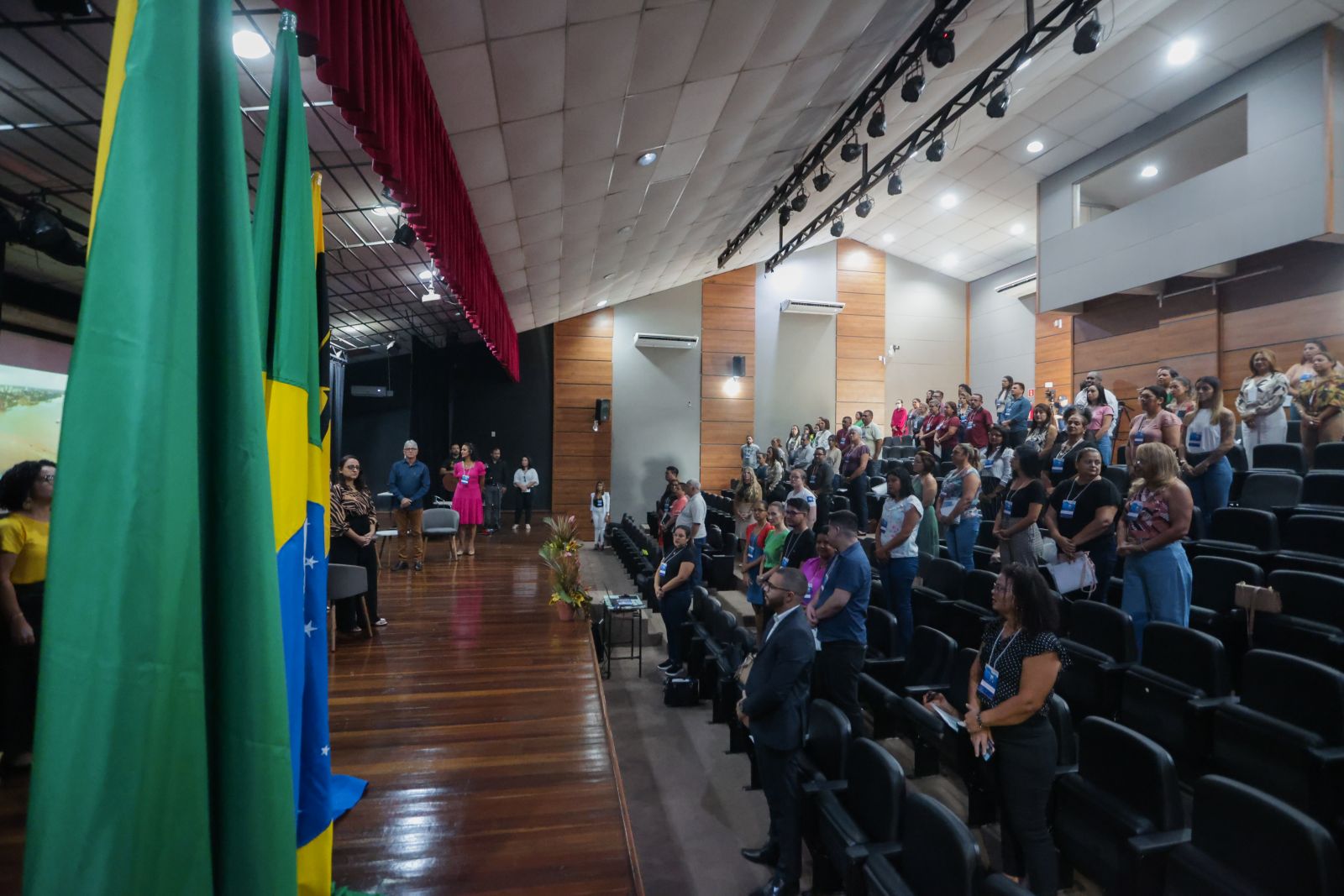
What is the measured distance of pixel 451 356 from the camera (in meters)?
12.9

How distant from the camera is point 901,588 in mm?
4438

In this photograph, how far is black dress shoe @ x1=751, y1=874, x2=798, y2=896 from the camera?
267cm

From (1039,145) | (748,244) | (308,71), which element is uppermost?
(1039,145)

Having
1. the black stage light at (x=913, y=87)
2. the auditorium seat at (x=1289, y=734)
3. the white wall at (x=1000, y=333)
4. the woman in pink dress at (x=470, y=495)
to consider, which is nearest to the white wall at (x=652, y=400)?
the woman in pink dress at (x=470, y=495)

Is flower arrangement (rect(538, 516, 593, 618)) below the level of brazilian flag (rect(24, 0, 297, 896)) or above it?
below

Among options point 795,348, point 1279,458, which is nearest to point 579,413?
point 795,348

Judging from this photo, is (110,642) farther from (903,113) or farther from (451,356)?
(451,356)

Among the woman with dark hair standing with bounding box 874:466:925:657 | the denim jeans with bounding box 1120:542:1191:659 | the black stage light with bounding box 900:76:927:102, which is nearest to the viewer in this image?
the denim jeans with bounding box 1120:542:1191:659

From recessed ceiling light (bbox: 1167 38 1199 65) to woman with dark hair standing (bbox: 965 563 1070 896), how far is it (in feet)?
26.6

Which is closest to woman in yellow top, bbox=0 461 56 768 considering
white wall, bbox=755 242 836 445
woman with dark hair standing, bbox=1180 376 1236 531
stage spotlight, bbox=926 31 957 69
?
stage spotlight, bbox=926 31 957 69

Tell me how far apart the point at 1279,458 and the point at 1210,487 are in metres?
1.04

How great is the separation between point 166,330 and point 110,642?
0.30m

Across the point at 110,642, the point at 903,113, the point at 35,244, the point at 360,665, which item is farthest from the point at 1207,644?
the point at 35,244

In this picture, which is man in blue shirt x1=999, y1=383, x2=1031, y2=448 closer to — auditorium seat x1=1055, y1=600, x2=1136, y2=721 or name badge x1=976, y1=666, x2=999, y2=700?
auditorium seat x1=1055, y1=600, x2=1136, y2=721
